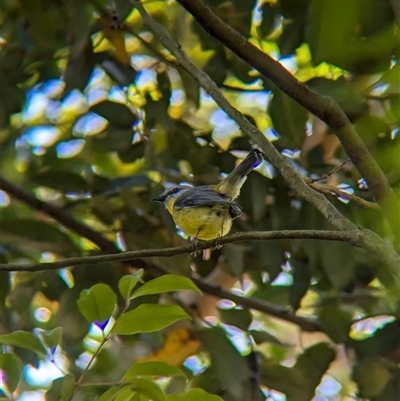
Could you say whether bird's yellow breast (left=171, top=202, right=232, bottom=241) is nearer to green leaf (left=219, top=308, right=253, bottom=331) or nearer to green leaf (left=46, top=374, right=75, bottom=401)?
green leaf (left=219, top=308, right=253, bottom=331)

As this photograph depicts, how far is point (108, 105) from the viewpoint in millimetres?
3699

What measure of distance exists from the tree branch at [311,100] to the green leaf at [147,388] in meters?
0.77

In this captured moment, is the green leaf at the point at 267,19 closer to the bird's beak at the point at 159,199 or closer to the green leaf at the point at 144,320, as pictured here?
the bird's beak at the point at 159,199

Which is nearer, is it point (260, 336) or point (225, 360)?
point (225, 360)

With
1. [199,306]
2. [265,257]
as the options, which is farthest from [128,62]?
[199,306]

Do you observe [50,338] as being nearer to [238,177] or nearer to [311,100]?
[311,100]

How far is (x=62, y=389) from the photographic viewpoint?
180 centimetres

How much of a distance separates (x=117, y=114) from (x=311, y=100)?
1883mm

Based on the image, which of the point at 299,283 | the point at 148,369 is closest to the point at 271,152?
the point at 148,369

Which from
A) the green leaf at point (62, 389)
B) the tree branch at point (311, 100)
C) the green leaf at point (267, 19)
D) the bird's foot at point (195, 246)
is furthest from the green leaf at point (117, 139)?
the green leaf at point (62, 389)

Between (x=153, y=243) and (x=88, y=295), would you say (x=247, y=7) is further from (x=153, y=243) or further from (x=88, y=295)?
(x=88, y=295)

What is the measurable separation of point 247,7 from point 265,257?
3.94 feet

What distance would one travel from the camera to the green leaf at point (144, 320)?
1.88 metres

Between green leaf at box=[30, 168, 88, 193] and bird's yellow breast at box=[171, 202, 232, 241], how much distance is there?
0.63 metres
